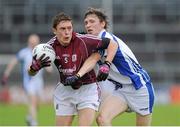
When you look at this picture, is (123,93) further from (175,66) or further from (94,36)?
(175,66)

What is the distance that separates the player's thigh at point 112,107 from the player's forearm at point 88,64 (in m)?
0.77

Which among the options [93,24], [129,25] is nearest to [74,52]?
[93,24]

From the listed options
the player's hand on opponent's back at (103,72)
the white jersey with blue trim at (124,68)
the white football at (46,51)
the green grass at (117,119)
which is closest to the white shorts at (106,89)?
the white jersey with blue trim at (124,68)

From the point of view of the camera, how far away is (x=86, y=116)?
805 cm

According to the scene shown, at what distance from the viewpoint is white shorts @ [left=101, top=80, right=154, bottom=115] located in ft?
28.9

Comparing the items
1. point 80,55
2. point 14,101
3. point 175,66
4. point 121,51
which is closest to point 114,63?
point 121,51

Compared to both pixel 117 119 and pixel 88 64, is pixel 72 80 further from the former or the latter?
pixel 117 119

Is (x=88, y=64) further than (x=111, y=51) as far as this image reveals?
No

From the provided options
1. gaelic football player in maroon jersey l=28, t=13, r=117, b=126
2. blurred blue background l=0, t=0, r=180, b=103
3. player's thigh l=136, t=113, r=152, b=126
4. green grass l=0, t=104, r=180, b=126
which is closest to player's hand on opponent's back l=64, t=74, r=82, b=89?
gaelic football player in maroon jersey l=28, t=13, r=117, b=126

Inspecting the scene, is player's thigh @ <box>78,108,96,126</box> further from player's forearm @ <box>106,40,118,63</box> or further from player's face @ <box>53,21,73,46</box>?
player's face @ <box>53,21,73,46</box>

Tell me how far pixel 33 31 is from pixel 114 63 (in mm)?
20426

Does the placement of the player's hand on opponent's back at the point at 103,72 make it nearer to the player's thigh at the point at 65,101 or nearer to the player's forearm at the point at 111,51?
the player's forearm at the point at 111,51

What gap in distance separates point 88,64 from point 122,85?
0.96 m

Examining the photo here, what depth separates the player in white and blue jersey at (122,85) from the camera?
864 cm
